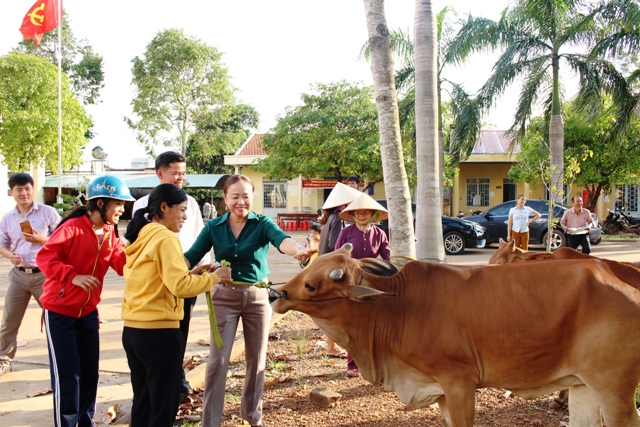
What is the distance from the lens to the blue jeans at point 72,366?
3711 millimetres

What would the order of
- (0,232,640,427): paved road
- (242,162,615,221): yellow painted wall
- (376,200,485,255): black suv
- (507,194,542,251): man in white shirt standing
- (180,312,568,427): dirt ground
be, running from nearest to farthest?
(180,312,568,427): dirt ground → (0,232,640,427): paved road → (507,194,542,251): man in white shirt standing → (376,200,485,255): black suv → (242,162,615,221): yellow painted wall

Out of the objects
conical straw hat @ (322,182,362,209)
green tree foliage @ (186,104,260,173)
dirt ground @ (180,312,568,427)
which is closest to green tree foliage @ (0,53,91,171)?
green tree foliage @ (186,104,260,173)

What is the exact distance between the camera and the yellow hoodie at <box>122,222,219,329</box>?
3.16 metres

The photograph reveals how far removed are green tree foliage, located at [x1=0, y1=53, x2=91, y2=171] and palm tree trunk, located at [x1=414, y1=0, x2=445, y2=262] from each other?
22822 millimetres

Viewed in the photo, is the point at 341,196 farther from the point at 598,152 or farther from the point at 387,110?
the point at 598,152

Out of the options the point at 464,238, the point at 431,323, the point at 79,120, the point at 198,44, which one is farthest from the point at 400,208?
the point at 198,44

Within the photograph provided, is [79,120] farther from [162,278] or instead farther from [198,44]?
[162,278]

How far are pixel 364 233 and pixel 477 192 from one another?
28395 millimetres

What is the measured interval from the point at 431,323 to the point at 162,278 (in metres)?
1.61

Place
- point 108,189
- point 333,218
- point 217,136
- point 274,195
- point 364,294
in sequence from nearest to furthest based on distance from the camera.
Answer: point 364,294
point 108,189
point 333,218
point 274,195
point 217,136

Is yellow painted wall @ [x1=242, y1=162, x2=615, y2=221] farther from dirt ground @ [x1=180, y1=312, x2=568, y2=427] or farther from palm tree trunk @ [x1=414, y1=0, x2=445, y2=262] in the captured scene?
dirt ground @ [x1=180, y1=312, x2=568, y2=427]

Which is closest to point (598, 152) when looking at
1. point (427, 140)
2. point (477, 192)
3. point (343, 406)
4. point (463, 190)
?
point (477, 192)

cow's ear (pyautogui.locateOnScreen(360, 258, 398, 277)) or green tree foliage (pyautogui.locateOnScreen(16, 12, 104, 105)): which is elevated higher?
green tree foliage (pyautogui.locateOnScreen(16, 12, 104, 105))

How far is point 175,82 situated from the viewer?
3403 centimetres
